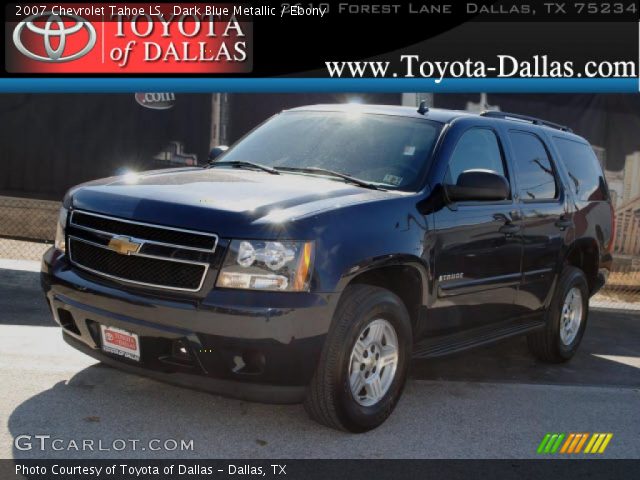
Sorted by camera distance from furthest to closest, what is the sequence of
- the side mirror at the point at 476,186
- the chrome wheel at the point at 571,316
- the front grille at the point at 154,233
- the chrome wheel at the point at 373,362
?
the chrome wheel at the point at 571,316
the side mirror at the point at 476,186
the chrome wheel at the point at 373,362
the front grille at the point at 154,233

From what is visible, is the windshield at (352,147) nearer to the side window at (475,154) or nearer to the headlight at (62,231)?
the side window at (475,154)

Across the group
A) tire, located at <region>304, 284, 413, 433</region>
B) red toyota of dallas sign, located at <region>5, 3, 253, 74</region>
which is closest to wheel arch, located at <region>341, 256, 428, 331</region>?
tire, located at <region>304, 284, 413, 433</region>

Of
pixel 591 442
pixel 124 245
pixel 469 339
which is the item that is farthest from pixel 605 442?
pixel 124 245

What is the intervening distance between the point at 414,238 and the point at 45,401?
2.38 meters

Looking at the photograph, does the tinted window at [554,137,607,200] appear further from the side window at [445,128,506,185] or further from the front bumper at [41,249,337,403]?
the front bumper at [41,249,337,403]

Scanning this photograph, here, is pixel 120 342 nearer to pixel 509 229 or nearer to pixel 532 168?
pixel 509 229

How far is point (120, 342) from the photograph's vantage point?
4.48 m

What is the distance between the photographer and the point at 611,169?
12.5m

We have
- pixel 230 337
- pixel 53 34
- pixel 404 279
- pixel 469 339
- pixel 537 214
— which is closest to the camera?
pixel 230 337

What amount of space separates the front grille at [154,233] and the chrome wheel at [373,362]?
1017mm

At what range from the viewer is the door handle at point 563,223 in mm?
6621

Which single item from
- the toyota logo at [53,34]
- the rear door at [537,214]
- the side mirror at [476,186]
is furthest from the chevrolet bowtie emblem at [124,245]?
the toyota logo at [53,34]

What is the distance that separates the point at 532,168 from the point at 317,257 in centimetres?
280
